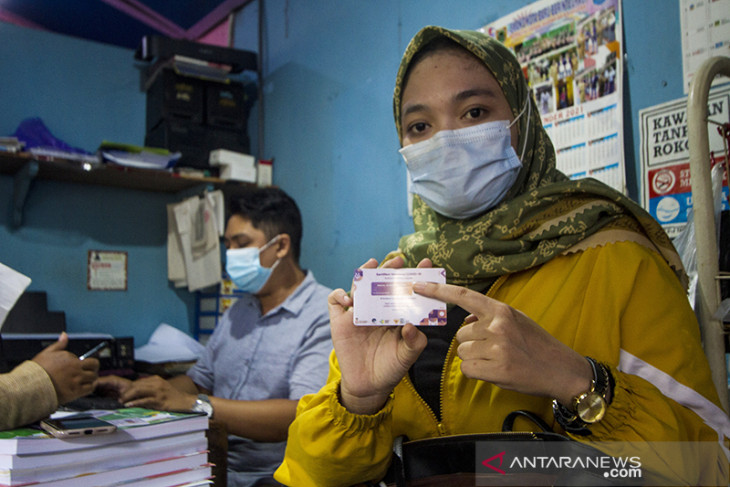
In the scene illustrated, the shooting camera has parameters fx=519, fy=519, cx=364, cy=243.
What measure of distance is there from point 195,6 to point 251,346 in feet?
6.54

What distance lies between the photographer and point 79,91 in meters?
2.40

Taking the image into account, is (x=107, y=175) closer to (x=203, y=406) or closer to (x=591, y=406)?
(x=203, y=406)

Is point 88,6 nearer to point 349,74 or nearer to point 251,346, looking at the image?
point 349,74

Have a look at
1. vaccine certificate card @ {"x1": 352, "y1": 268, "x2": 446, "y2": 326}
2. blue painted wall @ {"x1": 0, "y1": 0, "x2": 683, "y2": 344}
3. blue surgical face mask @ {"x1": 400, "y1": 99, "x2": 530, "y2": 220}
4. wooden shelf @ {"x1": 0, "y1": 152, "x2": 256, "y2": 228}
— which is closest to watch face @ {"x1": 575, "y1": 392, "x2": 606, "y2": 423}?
vaccine certificate card @ {"x1": 352, "y1": 268, "x2": 446, "y2": 326}

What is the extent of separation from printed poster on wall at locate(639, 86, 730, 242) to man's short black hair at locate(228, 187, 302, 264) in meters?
1.18

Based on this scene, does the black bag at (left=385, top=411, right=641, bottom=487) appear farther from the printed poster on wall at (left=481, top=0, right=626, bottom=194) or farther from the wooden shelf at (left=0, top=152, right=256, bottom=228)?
the wooden shelf at (left=0, top=152, right=256, bottom=228)

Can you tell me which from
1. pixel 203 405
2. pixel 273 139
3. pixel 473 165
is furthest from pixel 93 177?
pixel 473 165

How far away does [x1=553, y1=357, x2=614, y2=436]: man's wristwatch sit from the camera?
0.67 metres

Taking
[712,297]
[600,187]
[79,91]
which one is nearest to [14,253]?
[79,91]

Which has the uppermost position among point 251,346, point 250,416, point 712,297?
point 712,297

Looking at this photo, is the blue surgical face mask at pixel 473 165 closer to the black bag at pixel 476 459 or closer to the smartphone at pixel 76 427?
the black bag at pixel 476 459

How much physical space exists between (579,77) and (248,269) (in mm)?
1223

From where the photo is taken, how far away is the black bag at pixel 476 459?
1.91ft

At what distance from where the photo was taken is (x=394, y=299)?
73 centimetres
